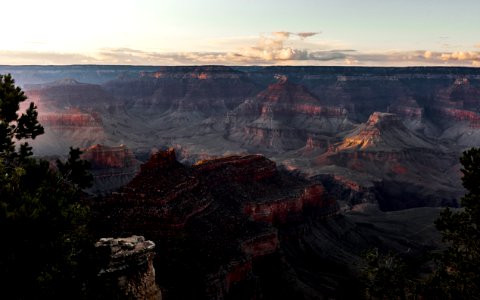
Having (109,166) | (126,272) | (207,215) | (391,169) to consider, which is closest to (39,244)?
(126,272)

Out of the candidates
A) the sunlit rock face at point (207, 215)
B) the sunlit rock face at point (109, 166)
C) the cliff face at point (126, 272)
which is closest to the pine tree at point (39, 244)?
Answer: the cliff face at point (126, 272)

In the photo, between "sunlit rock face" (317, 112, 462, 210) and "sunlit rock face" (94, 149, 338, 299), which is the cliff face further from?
"sunlit rock face" (317, 112, 462, 210)

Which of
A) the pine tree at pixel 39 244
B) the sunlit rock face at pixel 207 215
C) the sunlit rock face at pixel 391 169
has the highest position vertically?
the pine tree at pixel 39 244

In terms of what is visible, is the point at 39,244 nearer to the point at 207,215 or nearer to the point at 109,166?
the point at 207,215

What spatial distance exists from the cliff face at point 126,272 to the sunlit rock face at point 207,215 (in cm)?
2117

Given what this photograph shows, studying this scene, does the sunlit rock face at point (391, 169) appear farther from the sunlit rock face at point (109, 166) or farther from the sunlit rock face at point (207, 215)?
the sunlit rock face at point (109, 166)

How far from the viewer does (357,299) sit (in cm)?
6125

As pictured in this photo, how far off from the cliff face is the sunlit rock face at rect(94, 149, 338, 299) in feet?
69.4

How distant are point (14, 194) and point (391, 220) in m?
98.4

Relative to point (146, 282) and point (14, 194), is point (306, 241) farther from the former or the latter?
point (14, 194)

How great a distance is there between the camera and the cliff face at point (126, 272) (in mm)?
22656

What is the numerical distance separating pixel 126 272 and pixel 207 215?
39.6 meters

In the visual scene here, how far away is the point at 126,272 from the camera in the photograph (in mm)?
23172

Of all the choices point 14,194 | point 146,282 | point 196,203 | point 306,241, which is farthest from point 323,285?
point 14,194
